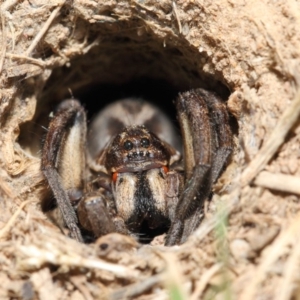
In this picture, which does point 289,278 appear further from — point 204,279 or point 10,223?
point 10,223

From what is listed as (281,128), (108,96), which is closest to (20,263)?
(281,128)

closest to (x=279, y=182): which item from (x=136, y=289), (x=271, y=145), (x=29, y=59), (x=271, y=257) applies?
(x=271, y=145)

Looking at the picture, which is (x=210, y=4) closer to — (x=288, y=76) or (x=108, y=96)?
(x=288, y=76)

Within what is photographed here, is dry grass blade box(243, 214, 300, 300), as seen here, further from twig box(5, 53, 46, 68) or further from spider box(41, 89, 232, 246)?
twig box(5, 53, 46, 68)

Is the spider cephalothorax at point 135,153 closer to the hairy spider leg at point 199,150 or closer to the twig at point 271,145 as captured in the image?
the hairy spider leg at point 199,150

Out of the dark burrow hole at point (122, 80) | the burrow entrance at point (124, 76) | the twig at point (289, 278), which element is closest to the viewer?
the twig at point (289, 278)

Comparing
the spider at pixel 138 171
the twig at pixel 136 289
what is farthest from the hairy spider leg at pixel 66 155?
the twig at pixel 136 289

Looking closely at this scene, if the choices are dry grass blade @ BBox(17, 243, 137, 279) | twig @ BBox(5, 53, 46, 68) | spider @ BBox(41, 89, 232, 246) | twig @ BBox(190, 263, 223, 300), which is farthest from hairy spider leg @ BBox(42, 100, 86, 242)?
twig @ BBox(190, 263, 223, 300)
